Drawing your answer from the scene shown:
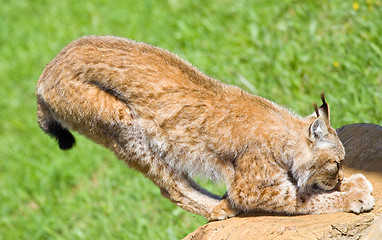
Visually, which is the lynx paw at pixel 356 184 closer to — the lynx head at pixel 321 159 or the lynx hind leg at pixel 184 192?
the lynx head at pixel 321 159

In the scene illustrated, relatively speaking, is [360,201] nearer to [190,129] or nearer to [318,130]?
[318,130]

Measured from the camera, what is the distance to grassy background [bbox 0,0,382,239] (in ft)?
22.2

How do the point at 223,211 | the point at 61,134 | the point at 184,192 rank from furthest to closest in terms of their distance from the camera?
1. the point at 61,134
2. the point at 184,192
3. the point at 223,211

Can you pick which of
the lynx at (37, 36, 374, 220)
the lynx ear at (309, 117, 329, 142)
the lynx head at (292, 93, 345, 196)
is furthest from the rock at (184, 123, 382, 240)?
the lynx ear at (309, 117, 329, 142)

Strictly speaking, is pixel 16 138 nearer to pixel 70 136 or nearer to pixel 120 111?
pixel 70 136

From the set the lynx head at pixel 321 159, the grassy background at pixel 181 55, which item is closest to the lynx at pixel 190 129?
the lynx head at pixel 321 159

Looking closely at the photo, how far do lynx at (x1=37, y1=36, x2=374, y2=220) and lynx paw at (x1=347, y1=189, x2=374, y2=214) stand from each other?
269 mm

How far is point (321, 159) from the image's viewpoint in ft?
14.7

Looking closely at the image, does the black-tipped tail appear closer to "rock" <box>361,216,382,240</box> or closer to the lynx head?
the lynx head

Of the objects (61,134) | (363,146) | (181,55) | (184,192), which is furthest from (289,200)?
(181,55)

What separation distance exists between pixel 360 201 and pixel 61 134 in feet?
9.59

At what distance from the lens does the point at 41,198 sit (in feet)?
27.7

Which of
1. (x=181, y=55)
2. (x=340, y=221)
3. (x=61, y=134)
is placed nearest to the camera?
(x=340, y=221)

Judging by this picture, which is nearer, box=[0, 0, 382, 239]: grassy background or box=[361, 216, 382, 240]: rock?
box=[361, 216, 382, 240]: rock
